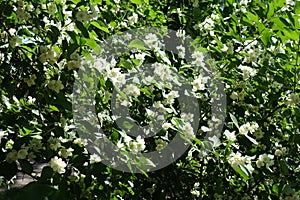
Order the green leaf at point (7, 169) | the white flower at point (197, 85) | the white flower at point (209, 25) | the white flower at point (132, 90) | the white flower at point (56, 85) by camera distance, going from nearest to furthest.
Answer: the green leaf at point (7, 169) → the white flower at point (56, 85) → the white flower at point (132, 90) → the white flower at point (197, 85) → the white flower at point (209, 25)

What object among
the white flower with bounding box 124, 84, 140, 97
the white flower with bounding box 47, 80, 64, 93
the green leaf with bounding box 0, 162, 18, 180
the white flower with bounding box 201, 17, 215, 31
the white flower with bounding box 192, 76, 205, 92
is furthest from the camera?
the white flower with bounding box 201, 17, 215, 31

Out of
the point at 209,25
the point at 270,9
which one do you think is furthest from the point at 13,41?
the point at 270,9

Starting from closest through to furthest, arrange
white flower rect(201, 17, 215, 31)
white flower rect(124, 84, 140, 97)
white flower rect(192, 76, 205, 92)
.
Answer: white flower rect(124, 84, 140, 97) < white flower rect(192, 76, 205, 92) < white flower rect(201, 17, 215, 31)

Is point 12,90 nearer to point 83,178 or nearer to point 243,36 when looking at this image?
point 83,178

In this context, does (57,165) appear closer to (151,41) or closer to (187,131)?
(187,131)

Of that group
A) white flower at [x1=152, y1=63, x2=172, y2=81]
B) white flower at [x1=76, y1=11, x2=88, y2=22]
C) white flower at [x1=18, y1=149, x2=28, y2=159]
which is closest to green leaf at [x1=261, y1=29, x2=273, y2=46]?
white flower at [x1=152, y1=63, x2=172, y2=81]

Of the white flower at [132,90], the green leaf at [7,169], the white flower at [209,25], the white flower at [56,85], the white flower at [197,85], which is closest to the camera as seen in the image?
the green leaf at [7,169]

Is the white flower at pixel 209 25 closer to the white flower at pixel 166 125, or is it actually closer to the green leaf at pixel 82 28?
the white flower at pixel 166 125

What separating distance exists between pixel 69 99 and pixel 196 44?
0.69 m

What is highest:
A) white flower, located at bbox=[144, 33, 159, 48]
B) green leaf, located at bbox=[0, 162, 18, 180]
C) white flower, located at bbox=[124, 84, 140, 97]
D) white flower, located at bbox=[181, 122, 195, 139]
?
white flower, located at bbox=[144, 33, 159, 48]

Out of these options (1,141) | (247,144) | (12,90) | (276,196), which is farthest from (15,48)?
(276,196)

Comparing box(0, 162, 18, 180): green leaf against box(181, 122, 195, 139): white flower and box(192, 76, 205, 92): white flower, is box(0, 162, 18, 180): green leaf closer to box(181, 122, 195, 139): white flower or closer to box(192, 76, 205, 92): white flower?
box(181, 122, 195, 139): white flower

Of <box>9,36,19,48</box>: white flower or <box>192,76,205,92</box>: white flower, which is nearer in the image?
<box>9,36,19,48</box>: white flower

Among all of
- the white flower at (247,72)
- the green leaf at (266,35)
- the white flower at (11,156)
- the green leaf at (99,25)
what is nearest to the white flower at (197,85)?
the white flower at (247,72)
